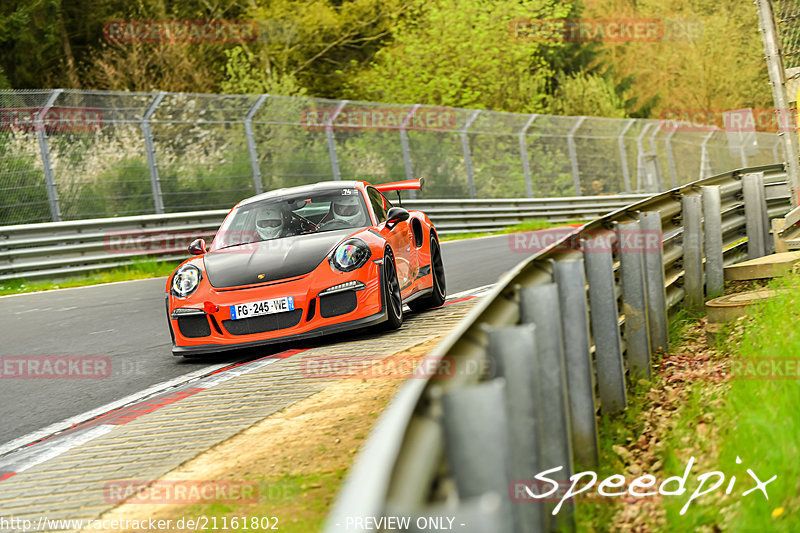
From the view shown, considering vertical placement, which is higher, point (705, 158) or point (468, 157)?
point (468, 157)

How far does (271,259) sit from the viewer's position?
7699 millimetres

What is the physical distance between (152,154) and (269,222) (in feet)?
Result: 30.4

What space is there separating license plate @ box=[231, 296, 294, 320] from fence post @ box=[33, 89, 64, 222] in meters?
9.62

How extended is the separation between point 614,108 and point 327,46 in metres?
12.6

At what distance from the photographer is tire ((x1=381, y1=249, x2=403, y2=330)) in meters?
7.66

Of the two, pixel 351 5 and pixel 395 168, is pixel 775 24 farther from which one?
pixel 351 5

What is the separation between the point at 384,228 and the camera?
328 inches

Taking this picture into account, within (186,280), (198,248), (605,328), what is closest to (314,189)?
(198,248)

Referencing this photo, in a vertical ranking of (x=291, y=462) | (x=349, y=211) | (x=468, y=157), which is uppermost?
(x=468, y=157)

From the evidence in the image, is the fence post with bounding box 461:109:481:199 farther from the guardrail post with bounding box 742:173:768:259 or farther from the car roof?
the car roof

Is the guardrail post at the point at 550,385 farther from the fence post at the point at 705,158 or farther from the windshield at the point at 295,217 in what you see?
the fence post at the point at 705,158

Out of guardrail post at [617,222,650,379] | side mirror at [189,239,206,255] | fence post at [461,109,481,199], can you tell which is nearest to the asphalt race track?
side mirror at [189,239,206,255]

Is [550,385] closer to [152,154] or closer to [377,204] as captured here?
[377,204]

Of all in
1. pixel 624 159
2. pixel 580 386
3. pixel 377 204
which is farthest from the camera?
pixel 624 159
